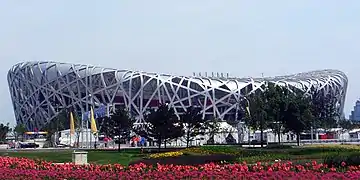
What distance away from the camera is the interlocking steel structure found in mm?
116812

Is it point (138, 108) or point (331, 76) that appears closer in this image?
point (138, 108)

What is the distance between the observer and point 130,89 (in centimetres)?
11638

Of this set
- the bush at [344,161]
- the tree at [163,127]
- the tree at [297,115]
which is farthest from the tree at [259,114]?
the bush at [344,161]

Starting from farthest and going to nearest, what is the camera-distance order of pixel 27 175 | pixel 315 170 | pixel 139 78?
pixel 139 78 < pixel 27 175 < pixel 315 170

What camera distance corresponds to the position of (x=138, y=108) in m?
118

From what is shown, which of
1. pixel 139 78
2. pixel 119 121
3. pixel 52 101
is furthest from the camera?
pixel 52 101

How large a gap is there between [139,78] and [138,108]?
708cm

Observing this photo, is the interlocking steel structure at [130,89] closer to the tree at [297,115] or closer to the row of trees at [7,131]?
the row of trees at [7,131]

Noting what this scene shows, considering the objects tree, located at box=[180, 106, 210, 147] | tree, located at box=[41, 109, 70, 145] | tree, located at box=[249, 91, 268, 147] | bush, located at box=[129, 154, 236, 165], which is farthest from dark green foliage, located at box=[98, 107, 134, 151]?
bush, located at box=[129, 154, 236, 165]

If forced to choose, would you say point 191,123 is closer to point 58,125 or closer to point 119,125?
point 119,125

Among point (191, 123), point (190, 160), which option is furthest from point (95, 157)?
point (191, 123)

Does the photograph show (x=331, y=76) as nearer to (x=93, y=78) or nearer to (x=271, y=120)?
(x=93, y=78)

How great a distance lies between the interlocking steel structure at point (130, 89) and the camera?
4599 inches

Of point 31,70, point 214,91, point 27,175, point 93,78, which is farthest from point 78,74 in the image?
point 27,175
